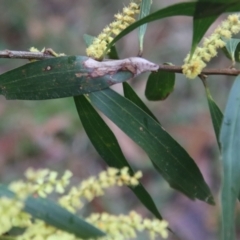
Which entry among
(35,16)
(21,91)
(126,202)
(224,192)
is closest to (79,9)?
(35,16)

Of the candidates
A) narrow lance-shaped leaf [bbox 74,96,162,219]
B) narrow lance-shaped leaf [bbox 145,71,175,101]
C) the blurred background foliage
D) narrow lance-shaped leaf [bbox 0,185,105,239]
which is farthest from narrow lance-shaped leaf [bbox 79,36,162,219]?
the blurred background foliage

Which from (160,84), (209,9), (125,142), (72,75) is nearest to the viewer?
(209,9)

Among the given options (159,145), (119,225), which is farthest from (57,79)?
(119,225)

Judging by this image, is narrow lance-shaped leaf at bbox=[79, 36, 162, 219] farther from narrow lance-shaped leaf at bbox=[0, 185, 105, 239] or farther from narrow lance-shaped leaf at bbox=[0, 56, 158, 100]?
narrow lance-shaped leaf at bbox=[0, 185, 105, 239]

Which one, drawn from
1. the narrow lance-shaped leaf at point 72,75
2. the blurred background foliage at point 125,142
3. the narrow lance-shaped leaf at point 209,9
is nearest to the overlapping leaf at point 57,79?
the narrow lance-shaped leaf at point 72,75

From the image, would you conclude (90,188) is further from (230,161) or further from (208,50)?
(208,50)

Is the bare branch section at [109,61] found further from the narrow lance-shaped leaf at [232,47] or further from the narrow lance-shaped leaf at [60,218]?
the narrow lance-shaped leaf at [60,218]

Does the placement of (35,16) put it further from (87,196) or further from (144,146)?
(87,196)
